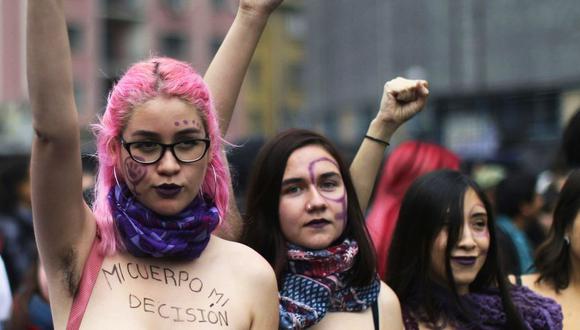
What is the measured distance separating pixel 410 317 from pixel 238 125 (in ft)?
130

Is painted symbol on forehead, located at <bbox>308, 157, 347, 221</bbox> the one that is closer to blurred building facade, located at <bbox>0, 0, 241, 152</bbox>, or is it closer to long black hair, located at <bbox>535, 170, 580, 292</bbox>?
long black hair, located at <bbox>535, 170, 580, 292</bbox>

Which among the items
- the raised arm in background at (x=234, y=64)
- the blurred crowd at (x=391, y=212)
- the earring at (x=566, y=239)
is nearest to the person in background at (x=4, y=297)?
the blurred crowd at (x=391, y=212)

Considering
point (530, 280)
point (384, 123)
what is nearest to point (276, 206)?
point (384, 123)

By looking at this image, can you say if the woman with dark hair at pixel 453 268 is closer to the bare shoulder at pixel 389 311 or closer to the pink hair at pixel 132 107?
the bare shoulder at pixel 389 311

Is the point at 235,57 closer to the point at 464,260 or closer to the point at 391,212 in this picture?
the point at 464,260

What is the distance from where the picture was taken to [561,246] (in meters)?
3.55

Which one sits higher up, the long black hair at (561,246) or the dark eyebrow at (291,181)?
the dark eyebrow at (291,181)

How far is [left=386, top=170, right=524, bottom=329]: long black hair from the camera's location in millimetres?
3178

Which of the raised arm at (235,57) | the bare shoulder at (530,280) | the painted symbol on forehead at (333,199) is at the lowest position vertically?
the bare shoulder at (530,280)

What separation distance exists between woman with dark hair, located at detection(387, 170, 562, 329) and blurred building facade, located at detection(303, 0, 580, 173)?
1285 centimetres

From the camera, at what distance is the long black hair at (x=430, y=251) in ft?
10.4

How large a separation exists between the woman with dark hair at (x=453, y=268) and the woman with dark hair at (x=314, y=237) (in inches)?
11.5

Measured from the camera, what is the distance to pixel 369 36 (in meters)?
30.3

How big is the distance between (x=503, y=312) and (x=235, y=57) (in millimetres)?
1336
